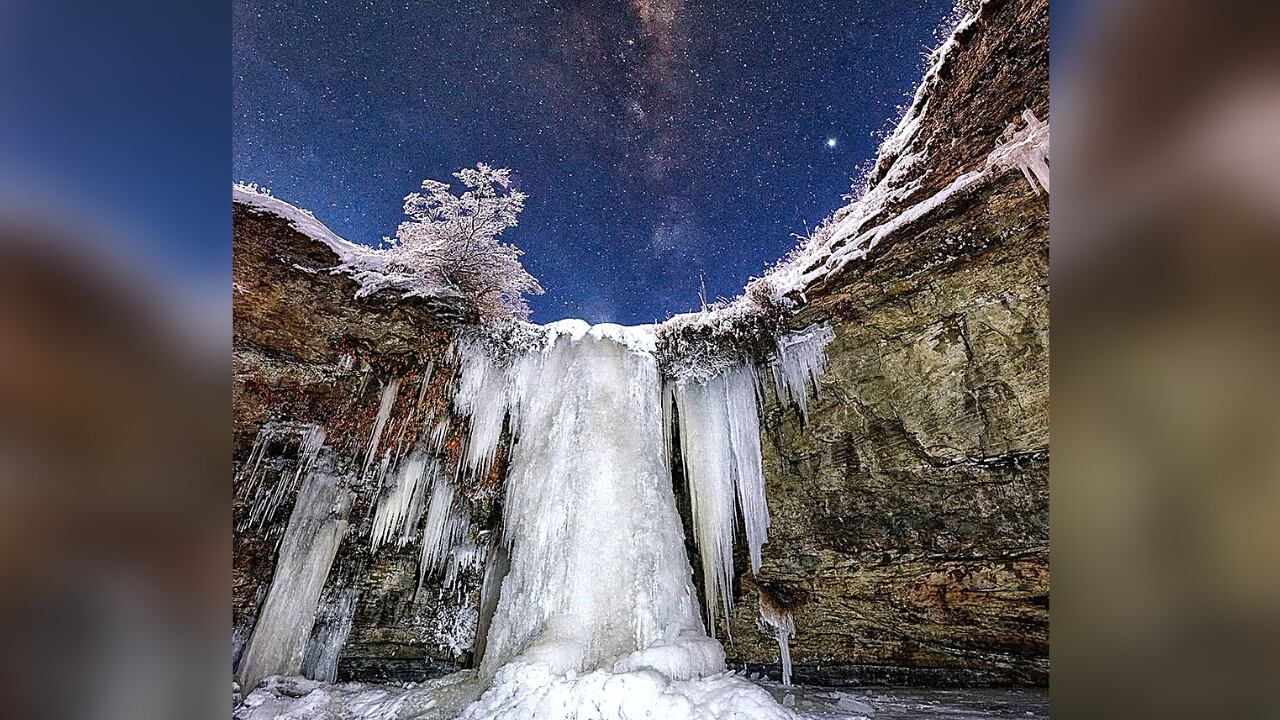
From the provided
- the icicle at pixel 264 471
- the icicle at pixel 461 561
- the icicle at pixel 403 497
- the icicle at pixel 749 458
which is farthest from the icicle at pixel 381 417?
the icicle at pixel 749 458

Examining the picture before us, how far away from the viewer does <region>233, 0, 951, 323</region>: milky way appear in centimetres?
561

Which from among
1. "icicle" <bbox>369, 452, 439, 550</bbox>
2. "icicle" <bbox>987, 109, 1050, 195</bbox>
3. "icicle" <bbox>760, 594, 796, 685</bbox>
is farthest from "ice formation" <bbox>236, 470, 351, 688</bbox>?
"icicle" <bbox>987, 109, 1050, 195</bbox>

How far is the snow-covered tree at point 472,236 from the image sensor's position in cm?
559

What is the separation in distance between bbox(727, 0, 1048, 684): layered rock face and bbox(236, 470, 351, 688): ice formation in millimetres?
4469

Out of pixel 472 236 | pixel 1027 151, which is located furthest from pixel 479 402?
pixel 1027 151

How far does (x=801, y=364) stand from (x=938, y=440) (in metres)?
1.32

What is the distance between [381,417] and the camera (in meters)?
5.82

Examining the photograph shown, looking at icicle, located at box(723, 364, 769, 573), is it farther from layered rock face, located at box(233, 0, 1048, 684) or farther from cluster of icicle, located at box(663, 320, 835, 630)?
layered rock face, located at box(233, 0, 1048, 684)

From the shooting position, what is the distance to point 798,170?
6.01m

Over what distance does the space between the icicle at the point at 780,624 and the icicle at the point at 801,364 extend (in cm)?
210

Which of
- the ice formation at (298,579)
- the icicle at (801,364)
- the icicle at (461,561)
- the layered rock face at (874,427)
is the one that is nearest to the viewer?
the layered rock face at (874,427)

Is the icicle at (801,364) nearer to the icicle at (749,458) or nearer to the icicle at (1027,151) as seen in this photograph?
the icicle at (749,458)
